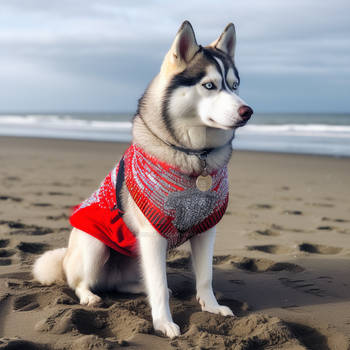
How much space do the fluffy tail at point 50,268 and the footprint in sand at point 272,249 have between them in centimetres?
167

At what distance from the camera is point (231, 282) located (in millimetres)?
3371

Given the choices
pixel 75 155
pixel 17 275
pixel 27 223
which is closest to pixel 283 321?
pixel 17 275

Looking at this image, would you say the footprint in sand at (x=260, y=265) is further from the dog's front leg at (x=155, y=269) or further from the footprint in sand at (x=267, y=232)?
the dog's front leg at (x=155, y=269)

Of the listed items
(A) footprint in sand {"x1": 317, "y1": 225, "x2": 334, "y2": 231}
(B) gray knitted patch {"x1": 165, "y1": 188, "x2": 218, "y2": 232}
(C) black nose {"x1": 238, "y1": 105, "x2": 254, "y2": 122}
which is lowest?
(A) footprint in sand {"x1": 317, "y1": 225, "x2": 334, "y2": 231}

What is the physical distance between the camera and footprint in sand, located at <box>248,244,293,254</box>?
4.04 metres

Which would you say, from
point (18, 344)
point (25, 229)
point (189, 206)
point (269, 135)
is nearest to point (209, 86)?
point (189, 206)

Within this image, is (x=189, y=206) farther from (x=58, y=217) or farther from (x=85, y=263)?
(x=58, y=217)

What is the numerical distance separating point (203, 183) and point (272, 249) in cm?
169

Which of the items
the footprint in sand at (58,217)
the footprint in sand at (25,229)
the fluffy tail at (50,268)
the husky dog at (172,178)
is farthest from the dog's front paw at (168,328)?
the footprint in sand at (58,217)

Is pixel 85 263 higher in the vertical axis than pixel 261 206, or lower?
higher

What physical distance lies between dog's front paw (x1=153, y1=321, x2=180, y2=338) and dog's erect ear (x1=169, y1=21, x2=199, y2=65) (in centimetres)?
145

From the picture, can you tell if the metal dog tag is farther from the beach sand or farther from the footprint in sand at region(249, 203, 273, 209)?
the footprint in sand at region(249, 203, 273, 209)

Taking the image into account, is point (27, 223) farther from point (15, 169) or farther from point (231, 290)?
point (15, 169)

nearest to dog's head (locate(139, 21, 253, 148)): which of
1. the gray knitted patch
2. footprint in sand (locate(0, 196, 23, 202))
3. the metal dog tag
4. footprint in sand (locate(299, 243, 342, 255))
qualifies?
the metal dog tag
